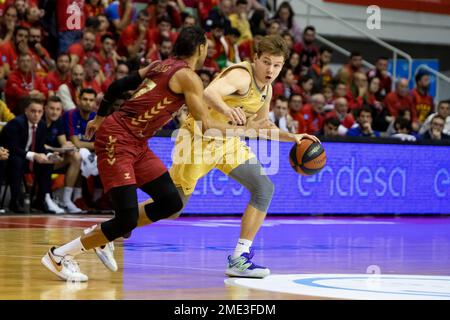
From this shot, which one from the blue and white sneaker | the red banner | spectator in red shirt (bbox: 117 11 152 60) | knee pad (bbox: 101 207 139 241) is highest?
the red banner

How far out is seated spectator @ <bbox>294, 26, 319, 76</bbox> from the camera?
67.9 feet

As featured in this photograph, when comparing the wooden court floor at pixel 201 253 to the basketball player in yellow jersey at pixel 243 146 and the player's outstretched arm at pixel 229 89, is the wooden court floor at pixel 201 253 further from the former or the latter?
the player's outstretched arm at pixel 229 89

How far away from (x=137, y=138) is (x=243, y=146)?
1.17 metres

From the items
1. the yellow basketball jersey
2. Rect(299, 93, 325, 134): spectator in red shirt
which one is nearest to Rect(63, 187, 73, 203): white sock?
Rect(299, 93, 325, 134): spectator in red shirt

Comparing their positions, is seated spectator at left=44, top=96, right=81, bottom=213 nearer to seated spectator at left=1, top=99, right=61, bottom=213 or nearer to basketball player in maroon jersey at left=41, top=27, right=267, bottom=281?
seated spectator at left=1, top=99, right=61, bottom=213

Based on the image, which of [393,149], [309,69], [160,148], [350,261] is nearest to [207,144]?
[350,261]

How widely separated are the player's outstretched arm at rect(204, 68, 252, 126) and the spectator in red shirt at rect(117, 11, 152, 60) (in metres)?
9.84

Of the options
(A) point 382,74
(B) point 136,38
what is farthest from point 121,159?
(A) point 382,74

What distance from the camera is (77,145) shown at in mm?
15391

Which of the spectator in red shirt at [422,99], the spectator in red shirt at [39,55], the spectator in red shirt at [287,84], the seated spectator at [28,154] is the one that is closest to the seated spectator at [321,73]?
the spectator in red shirt at [287,84]

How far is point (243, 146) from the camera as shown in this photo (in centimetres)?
833

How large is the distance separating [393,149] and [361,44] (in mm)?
8804

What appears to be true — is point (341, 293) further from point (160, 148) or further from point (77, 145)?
point (77, 145)

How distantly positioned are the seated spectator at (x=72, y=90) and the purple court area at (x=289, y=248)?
287 cm
